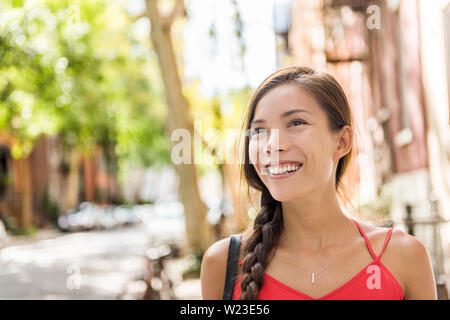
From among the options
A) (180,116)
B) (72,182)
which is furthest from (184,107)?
(72,182)

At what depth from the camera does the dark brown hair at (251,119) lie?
170cm

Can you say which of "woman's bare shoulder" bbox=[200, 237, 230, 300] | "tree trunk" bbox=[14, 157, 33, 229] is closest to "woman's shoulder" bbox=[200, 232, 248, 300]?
"woman's bare shoulder" bbox=[200, 237, 230, 300]

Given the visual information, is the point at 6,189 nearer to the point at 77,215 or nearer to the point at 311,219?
the point at 77,215

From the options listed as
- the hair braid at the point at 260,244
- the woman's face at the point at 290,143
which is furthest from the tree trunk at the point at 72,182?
the woman's face at the point at 290,143

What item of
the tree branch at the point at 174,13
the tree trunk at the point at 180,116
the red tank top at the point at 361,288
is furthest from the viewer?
the tree trunk at the point at 180,116

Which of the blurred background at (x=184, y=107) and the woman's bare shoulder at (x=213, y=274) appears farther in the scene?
the blurred background at (x=184, y=107)

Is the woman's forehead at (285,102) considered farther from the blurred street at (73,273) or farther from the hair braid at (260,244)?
the blurred street at (73,273)

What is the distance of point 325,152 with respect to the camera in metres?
1.71

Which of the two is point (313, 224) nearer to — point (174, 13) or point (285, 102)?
point (285, 102)

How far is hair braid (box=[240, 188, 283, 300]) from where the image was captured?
5.46 feet

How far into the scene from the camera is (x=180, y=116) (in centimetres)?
1238

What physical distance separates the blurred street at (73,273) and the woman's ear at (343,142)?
149 cm

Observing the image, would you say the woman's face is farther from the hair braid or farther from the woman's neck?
the hair braid

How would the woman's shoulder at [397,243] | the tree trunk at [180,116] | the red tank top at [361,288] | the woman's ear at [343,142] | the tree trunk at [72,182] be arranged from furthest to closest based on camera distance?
the tree trunk at [72,182]
the tree trunk at [180,116]
the woman's ear at [343,142]
the woman's shoulder at [397,243]
the red tank top at [361,288]
